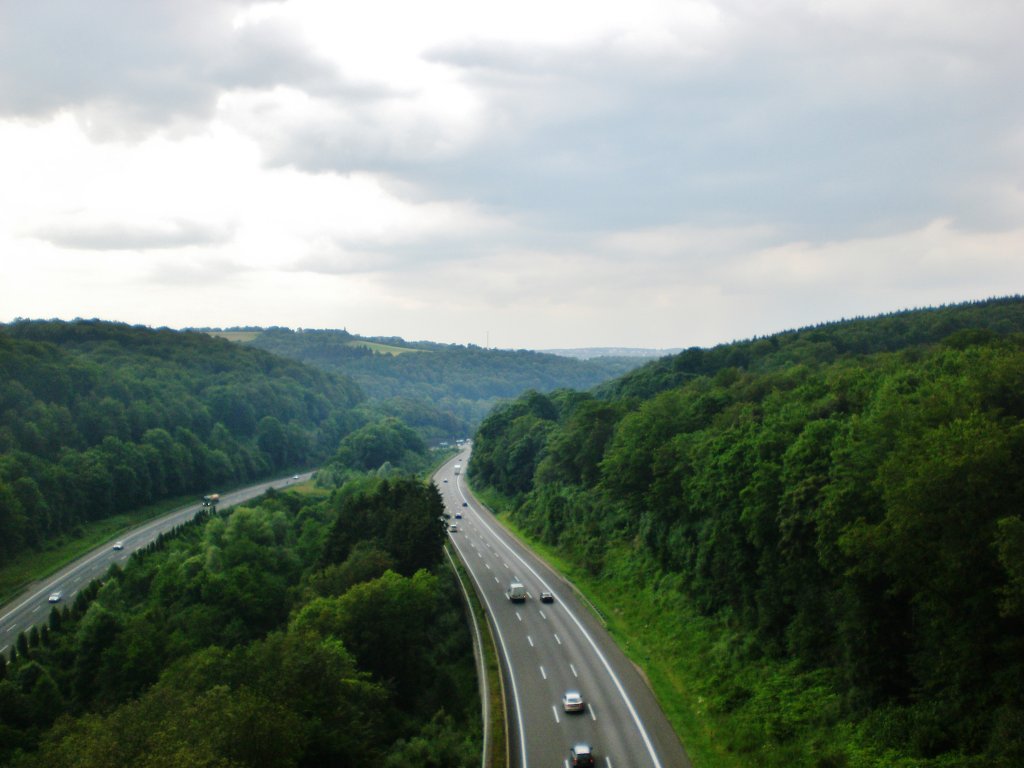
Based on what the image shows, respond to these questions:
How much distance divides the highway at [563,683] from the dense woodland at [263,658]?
2.48 m

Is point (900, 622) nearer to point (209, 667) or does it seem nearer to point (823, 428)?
point (823, 428)

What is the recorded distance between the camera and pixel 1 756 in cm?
3747

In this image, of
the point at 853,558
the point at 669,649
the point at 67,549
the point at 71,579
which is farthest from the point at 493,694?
the point at 67,549

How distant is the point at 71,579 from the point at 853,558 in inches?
2855

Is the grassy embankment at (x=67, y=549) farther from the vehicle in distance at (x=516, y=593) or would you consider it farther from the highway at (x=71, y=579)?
the vehicle in distance at (x=516, y=593)

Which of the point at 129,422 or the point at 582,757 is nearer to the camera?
the point at 582,757

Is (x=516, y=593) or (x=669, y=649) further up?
(x=516, y=593)

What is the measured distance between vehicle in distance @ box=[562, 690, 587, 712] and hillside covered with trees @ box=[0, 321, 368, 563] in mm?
65245

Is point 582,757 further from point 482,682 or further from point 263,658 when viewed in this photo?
point 263,658

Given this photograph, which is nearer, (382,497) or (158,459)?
(382,497)

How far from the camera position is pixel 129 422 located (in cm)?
11644

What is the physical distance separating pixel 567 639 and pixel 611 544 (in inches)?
660

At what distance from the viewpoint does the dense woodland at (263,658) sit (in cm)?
2386

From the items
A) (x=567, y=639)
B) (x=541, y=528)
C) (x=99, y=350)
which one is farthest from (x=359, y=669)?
(x=99, y=350)
